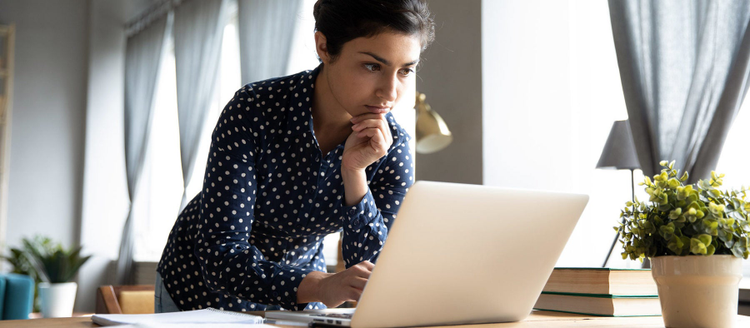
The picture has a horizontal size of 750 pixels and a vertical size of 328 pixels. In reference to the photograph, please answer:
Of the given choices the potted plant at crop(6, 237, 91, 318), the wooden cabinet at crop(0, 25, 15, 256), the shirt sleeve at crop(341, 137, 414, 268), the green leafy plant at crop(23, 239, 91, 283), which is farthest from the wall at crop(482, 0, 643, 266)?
the wooden cabinet at crop(0, 25, 15, 256)

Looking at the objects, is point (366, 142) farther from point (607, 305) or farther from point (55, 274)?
point (55, 274)

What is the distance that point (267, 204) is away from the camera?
4.30 feet

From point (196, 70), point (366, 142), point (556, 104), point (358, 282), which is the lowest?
point (358, 282)

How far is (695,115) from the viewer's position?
6.82 feet

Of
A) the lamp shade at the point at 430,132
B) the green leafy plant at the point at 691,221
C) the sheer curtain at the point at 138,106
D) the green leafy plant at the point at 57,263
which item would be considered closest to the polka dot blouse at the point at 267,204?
the green leafy plant at the point at 691,221

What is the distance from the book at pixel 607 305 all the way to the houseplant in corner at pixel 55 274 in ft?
14.4

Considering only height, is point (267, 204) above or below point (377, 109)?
below

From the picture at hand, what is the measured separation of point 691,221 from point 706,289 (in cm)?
9

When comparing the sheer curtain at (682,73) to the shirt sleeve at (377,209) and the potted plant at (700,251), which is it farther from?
the potted plant at (700,251)

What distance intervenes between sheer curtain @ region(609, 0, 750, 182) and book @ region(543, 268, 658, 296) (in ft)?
3.56

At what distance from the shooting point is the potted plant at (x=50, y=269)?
4840 mm

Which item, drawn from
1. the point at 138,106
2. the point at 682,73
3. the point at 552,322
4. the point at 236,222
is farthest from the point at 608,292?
the point at 138,106

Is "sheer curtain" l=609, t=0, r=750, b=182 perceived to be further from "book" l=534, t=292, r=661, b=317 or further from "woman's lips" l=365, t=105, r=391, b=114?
"woman's lips" l=365, t=105, r=391, b=114

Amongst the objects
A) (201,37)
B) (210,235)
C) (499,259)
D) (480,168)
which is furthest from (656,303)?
(201,37)
